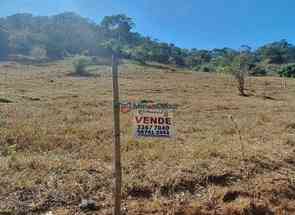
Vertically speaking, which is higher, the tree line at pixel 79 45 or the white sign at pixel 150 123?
the tree line at pixel 79 45

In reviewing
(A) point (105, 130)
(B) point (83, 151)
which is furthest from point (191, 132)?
(B) point (83, 151)

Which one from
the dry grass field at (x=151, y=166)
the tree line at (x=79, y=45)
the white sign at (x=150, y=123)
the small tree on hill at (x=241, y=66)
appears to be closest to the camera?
the white sign at (x=150, y=123)

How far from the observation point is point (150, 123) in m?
4.52

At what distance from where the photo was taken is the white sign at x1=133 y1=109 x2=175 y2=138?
4.51 m

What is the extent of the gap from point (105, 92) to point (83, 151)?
36.2ft

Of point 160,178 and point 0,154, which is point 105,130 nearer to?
point 0,154

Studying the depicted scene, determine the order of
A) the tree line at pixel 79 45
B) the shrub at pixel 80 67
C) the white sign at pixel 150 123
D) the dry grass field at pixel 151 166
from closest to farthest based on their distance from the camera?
the white sign at pixel 150 123 < the dry grass field at pixel 151 166 < the shrub at pixel 80 67 < the tree line at pixel 79 45

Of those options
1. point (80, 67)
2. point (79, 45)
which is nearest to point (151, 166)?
point (80, 67)

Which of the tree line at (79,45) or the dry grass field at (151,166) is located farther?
the tree line at (79,45)

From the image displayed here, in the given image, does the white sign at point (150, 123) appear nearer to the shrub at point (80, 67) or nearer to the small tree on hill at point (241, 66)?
the small tree on hill at point (241, 66)

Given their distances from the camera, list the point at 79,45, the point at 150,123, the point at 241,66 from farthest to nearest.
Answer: the point at 79,45 → the point at 241,66 → the point at 150,123

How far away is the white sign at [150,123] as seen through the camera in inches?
178

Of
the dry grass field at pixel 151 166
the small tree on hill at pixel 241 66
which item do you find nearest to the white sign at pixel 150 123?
the dry grass field at pixel 151 166

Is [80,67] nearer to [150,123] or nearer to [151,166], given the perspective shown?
[151,166]
